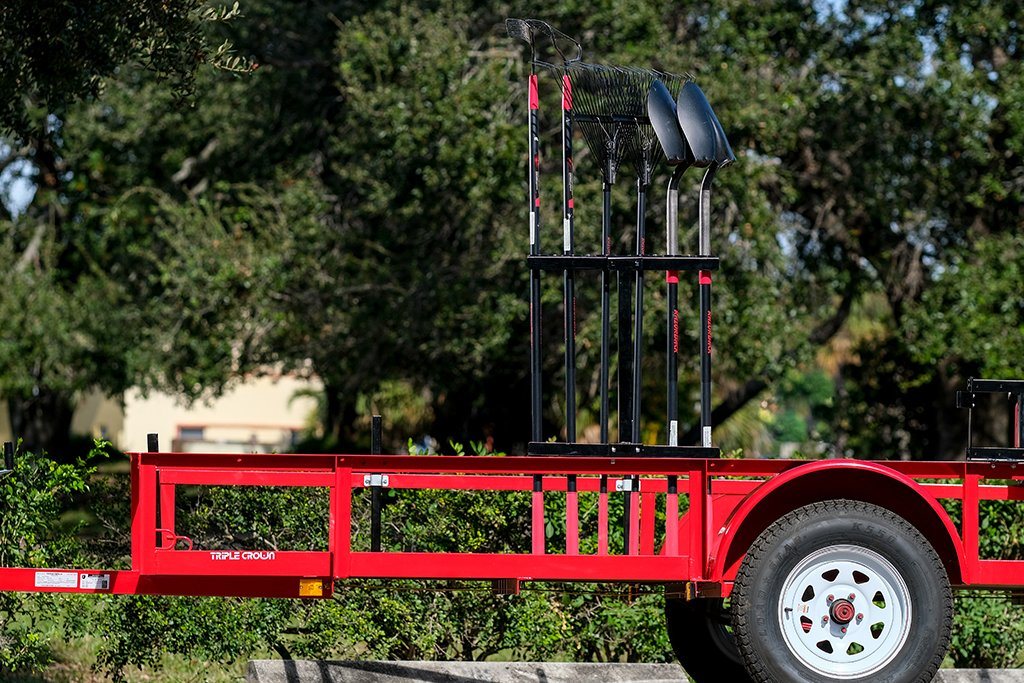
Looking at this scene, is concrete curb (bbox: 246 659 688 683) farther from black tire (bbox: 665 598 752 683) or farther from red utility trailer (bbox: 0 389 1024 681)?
red utility trailer (bbox: 0 389 1024 681)

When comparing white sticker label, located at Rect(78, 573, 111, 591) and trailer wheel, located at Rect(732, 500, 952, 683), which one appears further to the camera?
white sticker label, located at Rect(78, 573, 111, 591)

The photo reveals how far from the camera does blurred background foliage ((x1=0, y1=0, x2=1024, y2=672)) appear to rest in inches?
621

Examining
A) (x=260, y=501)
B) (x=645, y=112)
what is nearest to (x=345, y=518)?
(x=645, y=112)

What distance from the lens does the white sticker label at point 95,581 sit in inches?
233

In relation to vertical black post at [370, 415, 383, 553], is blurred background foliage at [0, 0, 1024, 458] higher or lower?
higher

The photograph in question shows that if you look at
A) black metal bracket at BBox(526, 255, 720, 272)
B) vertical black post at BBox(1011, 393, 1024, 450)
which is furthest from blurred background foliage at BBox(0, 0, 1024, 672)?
vertical black post at BBox(1011, 393, 1024, 450)

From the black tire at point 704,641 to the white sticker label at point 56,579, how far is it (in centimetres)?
286

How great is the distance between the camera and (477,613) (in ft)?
27.2

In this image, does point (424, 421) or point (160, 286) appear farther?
point (424, 421)

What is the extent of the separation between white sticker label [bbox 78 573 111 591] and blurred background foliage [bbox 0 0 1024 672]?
8.84 m

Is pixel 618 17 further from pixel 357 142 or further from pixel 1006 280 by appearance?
pixel 1006 280

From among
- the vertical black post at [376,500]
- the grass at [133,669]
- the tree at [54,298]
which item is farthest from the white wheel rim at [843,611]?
the tree at [54,298]

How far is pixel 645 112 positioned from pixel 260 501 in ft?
11.3

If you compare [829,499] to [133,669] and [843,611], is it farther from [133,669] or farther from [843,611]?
[133,669]
